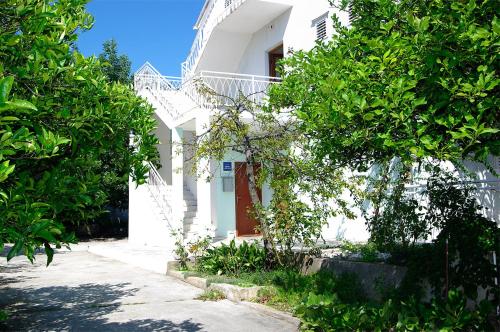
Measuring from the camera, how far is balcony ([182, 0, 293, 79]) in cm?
1569

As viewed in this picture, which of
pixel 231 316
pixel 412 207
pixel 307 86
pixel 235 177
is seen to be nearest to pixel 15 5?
pixel 307 86

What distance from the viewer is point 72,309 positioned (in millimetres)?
7457

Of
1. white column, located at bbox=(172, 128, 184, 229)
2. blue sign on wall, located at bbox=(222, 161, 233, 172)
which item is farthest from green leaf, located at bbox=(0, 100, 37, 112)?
blue sign on wall, located at bbox=(222, 161, 233, 172)

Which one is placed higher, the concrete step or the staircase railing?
the staircase railing

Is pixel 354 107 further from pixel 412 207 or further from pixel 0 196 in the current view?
pixel 412 207

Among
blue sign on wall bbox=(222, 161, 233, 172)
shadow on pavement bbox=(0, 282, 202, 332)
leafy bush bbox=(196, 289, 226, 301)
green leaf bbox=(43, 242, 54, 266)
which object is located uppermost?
blue sign on wall bbox=(222, 161, 233, 172)

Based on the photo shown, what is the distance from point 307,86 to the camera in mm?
5020

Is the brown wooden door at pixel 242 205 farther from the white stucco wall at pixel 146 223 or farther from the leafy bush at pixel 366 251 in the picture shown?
the leafy bush at pixel 366 251

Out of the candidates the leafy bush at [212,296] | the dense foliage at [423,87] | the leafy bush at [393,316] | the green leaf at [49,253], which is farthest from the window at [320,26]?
the green leaf at [49,253]

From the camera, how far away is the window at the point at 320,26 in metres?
14.3

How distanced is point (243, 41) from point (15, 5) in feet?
50.7

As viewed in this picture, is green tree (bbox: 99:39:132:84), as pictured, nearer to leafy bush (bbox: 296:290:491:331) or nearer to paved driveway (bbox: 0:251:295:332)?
paved driveway (bbox: 0:251:295:332)

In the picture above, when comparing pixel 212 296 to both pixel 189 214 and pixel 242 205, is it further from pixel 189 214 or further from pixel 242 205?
pixel 242 205

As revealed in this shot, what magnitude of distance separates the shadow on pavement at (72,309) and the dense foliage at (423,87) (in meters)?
3.73
